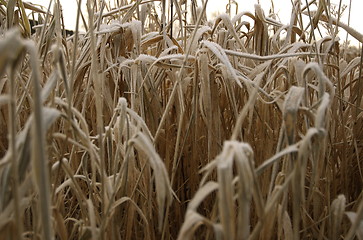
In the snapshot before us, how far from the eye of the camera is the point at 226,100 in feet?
2.71

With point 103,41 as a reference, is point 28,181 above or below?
below

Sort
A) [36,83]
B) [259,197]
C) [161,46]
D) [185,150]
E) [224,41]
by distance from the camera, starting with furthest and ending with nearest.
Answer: [161,46] < [224,41] < [185,150] < [259,197] < [36,83]

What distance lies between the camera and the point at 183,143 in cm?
69

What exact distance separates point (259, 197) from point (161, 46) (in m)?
0.65

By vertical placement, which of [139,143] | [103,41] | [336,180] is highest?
[103,41]

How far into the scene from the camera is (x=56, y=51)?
0.41 meters

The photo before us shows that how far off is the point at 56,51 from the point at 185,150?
16.4 inches

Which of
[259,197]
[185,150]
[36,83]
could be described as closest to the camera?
[36,83]

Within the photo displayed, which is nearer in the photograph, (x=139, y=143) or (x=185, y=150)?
(x=139, y=143)

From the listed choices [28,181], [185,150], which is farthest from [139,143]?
[185,150]

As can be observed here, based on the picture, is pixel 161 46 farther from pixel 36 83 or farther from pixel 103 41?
pixel 36 83

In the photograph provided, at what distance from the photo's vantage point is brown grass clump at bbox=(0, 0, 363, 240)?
1.35ft

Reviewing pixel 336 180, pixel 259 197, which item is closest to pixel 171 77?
pixel 336 180

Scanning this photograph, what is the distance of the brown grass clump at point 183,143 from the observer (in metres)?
0.41
